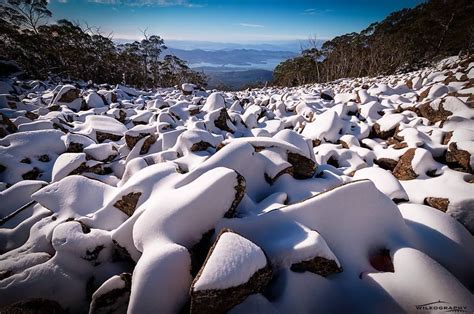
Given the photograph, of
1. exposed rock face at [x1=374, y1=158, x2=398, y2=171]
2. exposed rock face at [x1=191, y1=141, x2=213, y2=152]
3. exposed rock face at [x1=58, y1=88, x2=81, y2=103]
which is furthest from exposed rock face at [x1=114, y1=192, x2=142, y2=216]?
exposed rock face at [x1=58, y1=88, x2=81, y2=103]

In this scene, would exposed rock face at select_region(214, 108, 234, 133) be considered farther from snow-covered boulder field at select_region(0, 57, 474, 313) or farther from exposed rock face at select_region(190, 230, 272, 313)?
exposed rock face at select_region(190, 230, 272, 313)

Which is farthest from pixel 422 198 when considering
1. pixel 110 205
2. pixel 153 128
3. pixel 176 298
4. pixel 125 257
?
pixel 153 128

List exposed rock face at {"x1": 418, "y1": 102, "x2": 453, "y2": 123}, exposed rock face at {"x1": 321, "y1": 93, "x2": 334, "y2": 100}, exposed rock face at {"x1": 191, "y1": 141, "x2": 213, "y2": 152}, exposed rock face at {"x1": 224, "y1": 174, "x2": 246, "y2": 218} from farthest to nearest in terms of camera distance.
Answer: exposed rock face at {"x1": 321, "y1": 93, "x2": 334, "y2": 100}, exposed rock face at {"x1": 418, "y1": 102, "x2": 453, "y2": 123}, exposed rock face at {"x1": 191, "y1": 141, "x2": 213, "y2": 152}, exposed rock face at {"x1": 224, "y1": 174, "x2": 246, "y2": 218}

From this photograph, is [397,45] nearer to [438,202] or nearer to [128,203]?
[438,202]

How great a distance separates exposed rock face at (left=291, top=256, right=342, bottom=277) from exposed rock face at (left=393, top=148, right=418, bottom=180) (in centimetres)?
285

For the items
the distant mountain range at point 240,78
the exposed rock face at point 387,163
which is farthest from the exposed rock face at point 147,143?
the distant mountain range at point 240,78

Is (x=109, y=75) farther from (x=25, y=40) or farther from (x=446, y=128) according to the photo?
(x=446, y=128)

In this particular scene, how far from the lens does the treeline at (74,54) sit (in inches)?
936

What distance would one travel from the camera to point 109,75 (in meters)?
28.0

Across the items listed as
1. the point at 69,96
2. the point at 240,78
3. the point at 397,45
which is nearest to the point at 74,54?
the point at 69,96

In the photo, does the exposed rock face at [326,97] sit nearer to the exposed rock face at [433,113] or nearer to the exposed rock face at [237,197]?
the exposed rock face at [433,113]

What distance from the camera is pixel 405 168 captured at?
4.02 m

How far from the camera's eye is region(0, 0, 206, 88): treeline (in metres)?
23.8

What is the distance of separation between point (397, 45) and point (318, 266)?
39533 mm
